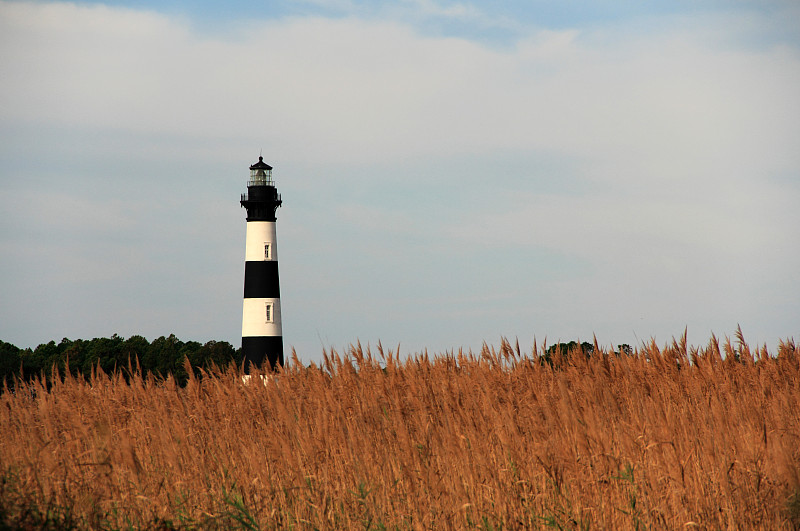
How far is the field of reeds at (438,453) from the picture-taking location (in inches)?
227

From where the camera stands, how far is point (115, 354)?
3719cm

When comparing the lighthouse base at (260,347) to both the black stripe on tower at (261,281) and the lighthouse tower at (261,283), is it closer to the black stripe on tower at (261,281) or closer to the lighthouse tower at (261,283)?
the lighthouse tower at (261,283)

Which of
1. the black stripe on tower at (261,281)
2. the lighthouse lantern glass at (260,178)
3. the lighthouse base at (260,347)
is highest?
the lighthouse lantern glass at (260,178)

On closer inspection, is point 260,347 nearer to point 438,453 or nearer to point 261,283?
point 261,283

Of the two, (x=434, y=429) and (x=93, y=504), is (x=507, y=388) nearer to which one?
(x=434, y=429)

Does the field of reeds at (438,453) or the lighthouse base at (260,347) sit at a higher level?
the lighthouse base at (260,347)

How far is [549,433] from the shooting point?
7344 millimetres

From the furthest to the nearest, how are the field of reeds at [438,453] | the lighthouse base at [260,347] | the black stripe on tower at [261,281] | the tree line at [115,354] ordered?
the tree line at [115,354]
the black stripe on tower at [261,281]
the lighthouse base at [260,347]
the field of reeds at [438,453]

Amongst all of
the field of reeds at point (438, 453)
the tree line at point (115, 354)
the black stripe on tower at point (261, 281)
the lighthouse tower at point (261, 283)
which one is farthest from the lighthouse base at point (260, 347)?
the field of reeds at point (438, 453)

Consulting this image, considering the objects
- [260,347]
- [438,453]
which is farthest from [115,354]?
[438,453]

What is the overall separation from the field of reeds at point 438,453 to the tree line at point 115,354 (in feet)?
84.3

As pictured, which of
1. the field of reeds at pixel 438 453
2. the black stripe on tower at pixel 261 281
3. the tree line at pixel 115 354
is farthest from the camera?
the tree line at pixel 115 354

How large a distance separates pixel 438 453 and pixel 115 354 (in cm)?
3352

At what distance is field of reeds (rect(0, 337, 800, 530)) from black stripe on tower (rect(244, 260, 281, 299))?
19174mm
